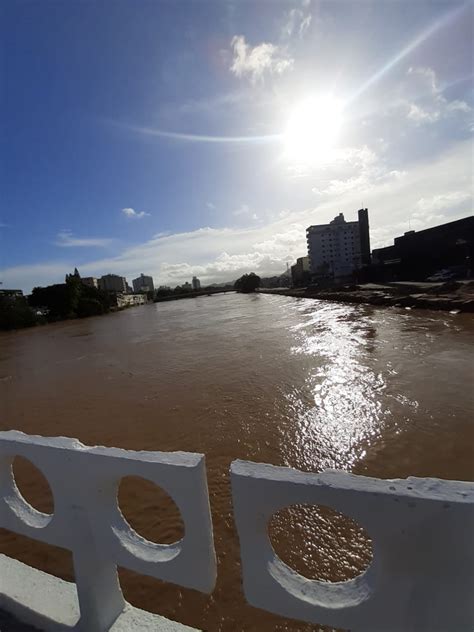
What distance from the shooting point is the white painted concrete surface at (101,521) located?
1.10 m

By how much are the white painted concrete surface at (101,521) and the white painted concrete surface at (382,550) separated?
186 mm

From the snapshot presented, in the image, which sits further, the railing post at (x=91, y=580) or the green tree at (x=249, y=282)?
the green tree at (x=249, y=282)

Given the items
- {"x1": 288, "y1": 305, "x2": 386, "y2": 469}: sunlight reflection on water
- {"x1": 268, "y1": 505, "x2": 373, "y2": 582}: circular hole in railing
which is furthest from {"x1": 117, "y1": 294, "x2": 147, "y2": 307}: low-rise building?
{"x1": 268, "y1": 505, "x2": 373, "y2": 582}: circular hole in railing

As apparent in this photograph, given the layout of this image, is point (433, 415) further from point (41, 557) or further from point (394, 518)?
point (41, 557)

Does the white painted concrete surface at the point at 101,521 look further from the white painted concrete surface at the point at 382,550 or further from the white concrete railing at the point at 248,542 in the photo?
the white painted concrete surface at the point at 382,550

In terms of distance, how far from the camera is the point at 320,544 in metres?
2.30

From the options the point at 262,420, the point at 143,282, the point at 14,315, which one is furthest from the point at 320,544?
the point at 143,282

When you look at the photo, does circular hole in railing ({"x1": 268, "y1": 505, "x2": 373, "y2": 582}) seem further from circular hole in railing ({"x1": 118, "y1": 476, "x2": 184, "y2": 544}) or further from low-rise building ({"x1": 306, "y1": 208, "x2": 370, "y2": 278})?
low-rise building ({"x1": 306, "y1": 208, "x2": 370, "y2": 278})

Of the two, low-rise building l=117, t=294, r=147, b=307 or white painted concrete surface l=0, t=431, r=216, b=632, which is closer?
white painted concrete surface l=0, t=431, r=216, b=632

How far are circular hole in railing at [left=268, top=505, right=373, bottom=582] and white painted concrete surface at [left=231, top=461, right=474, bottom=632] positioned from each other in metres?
1.27

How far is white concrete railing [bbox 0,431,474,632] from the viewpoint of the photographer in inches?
32.6

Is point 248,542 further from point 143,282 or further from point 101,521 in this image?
point 143,282

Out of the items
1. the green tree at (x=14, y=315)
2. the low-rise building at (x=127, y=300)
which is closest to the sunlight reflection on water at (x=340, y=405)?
the green tree at (x=14, y=315)

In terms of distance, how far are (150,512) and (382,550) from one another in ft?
7.91
